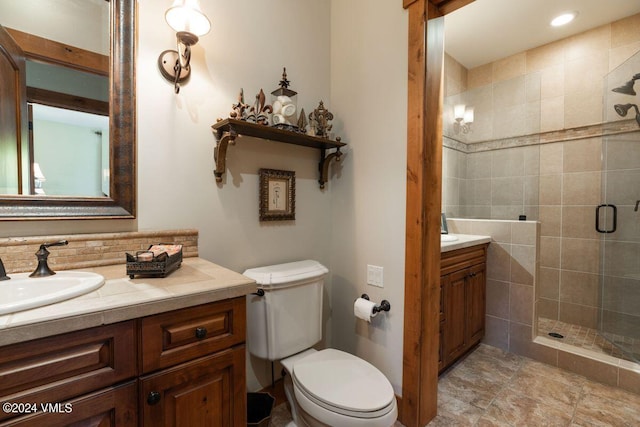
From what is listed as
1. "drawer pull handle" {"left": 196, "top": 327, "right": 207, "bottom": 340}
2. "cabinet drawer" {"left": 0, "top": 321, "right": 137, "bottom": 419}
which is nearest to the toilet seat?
"drawer pull handle" {"left": 196, "top": 327, "right": 207, "bottom": 340}

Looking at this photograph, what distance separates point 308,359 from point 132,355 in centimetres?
86

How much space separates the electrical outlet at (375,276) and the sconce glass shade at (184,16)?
1.49 meters

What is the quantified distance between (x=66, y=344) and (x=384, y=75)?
1764mm

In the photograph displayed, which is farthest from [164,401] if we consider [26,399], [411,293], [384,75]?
[384,75]

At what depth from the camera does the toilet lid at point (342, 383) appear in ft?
3.67

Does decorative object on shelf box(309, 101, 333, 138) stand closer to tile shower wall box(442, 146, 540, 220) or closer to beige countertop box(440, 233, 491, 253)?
beige countertop box(440, 233, 491, 253)

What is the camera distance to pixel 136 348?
0.81 metres

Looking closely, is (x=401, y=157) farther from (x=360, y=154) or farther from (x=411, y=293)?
(x=411, y=293)

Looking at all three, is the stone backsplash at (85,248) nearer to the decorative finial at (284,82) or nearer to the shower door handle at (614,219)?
the decorative finial at (284,82)

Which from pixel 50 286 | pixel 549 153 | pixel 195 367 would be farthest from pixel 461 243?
pixel 50 286

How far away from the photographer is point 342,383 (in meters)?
1.24

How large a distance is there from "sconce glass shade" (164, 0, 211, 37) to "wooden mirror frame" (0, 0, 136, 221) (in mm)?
169

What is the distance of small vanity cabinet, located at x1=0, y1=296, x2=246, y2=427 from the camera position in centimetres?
68

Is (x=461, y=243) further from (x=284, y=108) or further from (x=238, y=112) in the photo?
(x=238, y=112)
